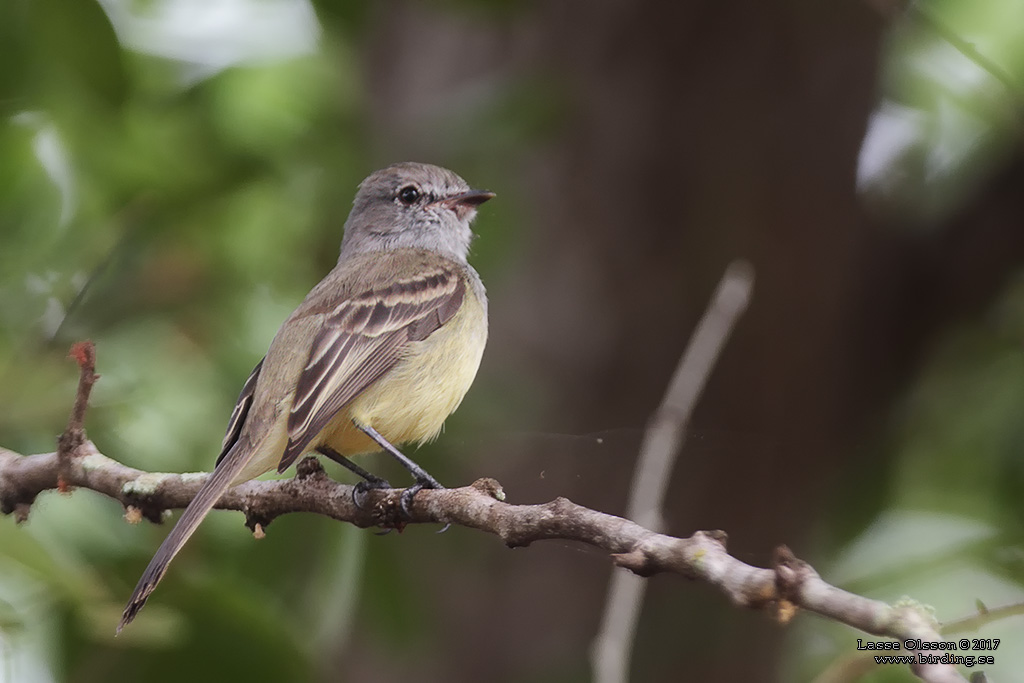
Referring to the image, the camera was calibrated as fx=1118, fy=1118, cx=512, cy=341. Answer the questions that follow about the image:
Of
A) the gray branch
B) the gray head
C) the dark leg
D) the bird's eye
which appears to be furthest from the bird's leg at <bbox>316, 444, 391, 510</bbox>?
the bird's eye

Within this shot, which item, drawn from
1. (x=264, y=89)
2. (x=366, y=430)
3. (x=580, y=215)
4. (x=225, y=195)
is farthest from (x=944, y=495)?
(x=264, y=89)

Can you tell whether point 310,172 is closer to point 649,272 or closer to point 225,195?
point 225,195

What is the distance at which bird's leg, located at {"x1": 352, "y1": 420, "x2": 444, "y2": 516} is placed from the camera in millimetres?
2250

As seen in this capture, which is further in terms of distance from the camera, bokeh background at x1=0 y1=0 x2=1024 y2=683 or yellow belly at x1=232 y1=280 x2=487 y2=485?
bokeh background at x1=0 y1=0 x2=1024 y2=683

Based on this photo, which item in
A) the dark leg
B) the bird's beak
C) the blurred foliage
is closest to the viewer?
the dark leg

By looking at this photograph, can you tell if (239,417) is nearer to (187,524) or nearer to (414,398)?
(414,398)

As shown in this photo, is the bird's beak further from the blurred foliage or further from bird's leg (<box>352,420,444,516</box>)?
the blurred foliage

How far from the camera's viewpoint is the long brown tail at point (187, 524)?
2041 mm

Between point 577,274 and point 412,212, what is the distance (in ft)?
3.81

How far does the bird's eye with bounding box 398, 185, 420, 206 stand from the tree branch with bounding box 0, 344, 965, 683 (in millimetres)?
1465

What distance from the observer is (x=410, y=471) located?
2830 millimetres

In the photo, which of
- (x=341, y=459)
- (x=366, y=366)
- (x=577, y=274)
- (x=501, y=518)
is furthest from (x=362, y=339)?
(x=577, y=274)

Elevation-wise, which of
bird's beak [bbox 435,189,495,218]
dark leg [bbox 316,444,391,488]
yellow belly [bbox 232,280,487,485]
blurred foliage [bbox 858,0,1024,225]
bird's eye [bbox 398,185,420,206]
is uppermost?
blurred foliage [bbox 858,0,1024,225]

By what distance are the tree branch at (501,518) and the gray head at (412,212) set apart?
50.8 inches
